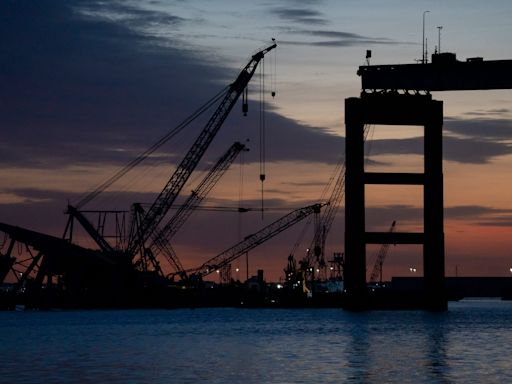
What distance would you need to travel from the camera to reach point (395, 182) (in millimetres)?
138125

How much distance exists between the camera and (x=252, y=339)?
8969 centimetres

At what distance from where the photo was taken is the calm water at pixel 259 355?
2263 inches

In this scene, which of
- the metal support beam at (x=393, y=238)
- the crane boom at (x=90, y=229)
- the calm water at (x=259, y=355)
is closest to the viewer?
the calm water at (x=259, y=355)

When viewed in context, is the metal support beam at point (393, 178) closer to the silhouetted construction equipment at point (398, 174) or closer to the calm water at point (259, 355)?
the silhouetted construction equipment at point (398, 174)

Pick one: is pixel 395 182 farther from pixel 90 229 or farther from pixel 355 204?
pixel 90 229

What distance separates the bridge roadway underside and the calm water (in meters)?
26.7

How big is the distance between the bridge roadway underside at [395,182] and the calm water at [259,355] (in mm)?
26728

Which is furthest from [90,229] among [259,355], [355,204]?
[259,355]

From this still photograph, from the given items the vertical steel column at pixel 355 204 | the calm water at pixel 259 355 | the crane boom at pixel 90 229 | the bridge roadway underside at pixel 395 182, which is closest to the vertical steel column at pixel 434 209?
the bridge roadway underside at pixel 395 182

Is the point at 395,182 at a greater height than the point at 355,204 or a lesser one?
greater

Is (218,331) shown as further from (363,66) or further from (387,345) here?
(363,66)

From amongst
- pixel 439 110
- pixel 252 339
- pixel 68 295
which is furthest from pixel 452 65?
pixel 68 295

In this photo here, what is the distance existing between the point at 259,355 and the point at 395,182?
6901cm

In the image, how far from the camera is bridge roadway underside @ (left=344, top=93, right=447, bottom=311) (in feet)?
449
